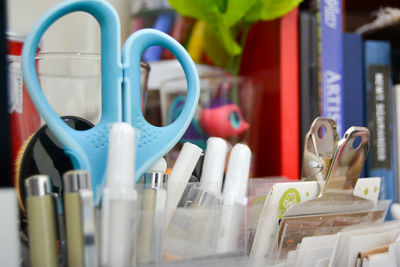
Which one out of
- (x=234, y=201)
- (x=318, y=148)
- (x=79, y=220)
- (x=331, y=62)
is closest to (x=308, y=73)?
(x=331, y=62)

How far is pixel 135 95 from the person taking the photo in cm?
29

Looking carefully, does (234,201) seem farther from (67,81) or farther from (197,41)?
(197,41)

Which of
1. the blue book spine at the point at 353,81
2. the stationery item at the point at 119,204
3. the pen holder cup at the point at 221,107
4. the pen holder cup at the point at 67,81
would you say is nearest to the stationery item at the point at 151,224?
the stationery item at the point at 119,204

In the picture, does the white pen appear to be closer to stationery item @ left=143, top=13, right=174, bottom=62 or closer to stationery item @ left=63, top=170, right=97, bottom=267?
stationery item @ left=63, top=170, right=97, bottom=267

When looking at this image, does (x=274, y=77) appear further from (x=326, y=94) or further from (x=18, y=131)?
(x=18, y=131)

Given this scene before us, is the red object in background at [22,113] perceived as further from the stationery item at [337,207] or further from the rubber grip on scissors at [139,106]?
the stationery item at [337,207]

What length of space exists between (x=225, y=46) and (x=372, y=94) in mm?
207

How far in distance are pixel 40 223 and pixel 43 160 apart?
0.22 feet

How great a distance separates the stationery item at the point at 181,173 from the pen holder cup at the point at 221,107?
0.18 metres

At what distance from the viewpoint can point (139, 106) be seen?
0.30 meters

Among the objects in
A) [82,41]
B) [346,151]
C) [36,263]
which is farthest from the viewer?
[82,41]

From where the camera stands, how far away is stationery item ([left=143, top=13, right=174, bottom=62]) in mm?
627

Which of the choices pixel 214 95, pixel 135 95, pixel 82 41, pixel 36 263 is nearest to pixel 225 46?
pixel 214 95

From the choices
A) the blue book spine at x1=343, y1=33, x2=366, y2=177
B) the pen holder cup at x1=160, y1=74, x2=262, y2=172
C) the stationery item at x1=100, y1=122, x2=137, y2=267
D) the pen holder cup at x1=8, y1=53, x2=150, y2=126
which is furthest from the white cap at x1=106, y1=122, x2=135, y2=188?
the blue book spine at x1=343, y1=33, x2=366, y2=177
